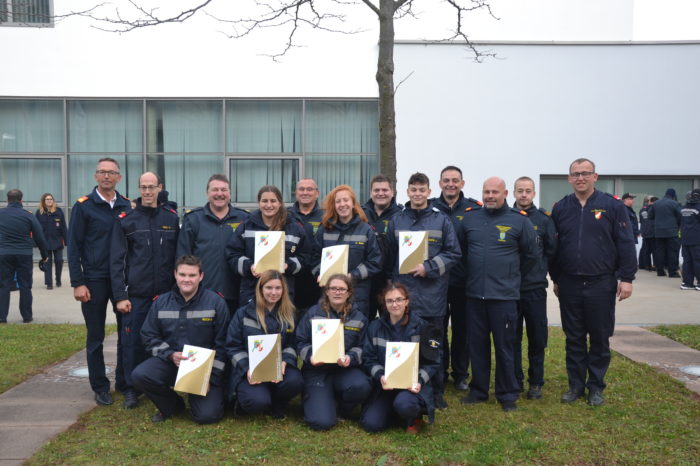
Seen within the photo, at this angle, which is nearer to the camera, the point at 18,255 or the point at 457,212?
the point at 457,212

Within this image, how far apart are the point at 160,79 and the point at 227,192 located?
999 centimetres

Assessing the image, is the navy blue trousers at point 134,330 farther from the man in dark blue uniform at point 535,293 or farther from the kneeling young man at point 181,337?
the man in dark blue uniform at point 535,293

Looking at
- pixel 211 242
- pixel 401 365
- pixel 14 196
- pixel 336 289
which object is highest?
pixel 14 196

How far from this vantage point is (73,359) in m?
6.53

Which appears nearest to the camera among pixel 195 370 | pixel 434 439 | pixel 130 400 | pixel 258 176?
pixel 434 439

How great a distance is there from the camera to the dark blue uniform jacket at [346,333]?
15.0 ft

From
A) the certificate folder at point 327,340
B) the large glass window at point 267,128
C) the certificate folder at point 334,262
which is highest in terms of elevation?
the large glass window at point 267,128

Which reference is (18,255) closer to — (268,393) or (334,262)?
(268,393)

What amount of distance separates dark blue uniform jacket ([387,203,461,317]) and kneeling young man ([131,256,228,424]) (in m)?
1.53

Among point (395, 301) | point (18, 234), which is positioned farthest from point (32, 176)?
point (395, 301)

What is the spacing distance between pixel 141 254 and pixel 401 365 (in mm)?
2330

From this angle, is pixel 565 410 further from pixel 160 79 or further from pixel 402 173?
pixel 160 79

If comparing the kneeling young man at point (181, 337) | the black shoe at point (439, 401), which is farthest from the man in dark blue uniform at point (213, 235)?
the black shoe at point (439, 401)

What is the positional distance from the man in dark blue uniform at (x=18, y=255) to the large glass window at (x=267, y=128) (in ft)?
20.5
